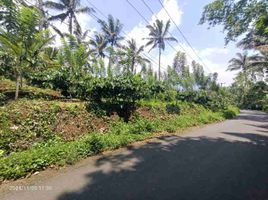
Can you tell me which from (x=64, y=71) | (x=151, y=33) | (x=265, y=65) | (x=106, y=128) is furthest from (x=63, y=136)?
(x=151, y=33)

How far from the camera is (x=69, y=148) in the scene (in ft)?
24.7

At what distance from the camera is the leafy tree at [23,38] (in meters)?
10.0

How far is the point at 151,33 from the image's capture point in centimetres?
4328

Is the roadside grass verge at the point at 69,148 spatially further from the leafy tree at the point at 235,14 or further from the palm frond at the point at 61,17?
the palm frond at the point at 61,17

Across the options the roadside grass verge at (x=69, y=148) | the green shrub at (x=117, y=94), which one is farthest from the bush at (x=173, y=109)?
the green shrub at (x=117, y=94)

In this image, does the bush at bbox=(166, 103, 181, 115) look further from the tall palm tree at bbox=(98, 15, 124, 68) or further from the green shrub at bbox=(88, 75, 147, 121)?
the tall palm tree at bbox=(98, 15, 124, 68)

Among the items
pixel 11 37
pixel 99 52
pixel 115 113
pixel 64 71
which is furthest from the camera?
pixel 99 52

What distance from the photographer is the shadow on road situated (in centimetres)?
548

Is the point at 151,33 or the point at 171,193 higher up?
the point at 151,33

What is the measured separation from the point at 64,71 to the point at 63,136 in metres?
5.34

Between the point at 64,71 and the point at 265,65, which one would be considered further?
the point at 265,65

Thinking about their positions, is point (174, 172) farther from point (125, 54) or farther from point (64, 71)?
point (125, 54)

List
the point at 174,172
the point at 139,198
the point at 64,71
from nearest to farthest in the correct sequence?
the point at 139,198 < the point at 174,172 < the point at 64,71

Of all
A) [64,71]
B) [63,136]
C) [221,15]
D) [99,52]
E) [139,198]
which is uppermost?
[99,52]
